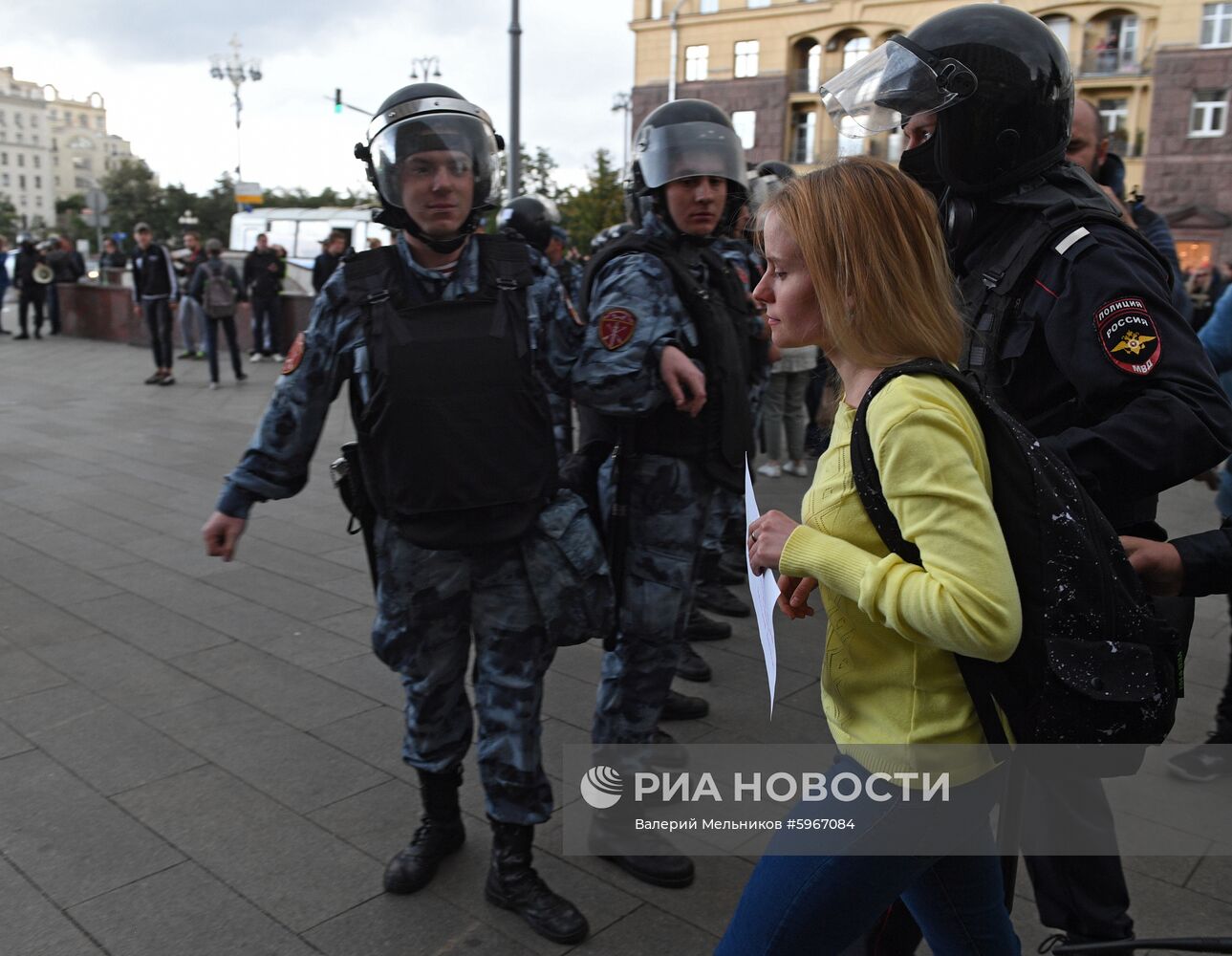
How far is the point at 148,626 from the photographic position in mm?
4496

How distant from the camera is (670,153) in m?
3.06

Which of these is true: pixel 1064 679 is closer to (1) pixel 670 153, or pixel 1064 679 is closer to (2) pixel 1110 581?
(2) pixel 1110 581

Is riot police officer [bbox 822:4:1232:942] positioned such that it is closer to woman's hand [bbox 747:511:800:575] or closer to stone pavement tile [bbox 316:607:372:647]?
woman's hand [bbox 747:511:800:575]

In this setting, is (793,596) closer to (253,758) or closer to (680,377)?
(680,377)

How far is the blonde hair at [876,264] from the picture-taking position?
4.93 feet

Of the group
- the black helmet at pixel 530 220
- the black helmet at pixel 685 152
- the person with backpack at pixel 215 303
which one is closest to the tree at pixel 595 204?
the person with backpack at pixel 215 303

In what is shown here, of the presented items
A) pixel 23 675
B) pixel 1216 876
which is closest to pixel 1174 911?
A: pixel 1216 876

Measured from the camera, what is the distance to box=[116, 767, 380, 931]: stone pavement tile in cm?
260

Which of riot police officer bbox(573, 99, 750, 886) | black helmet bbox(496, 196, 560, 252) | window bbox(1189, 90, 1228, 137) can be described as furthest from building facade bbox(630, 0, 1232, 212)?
riot police officer bbox(573, 99, 750, 886)

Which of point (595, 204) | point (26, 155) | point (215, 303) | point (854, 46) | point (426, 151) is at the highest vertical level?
point (26, 155)

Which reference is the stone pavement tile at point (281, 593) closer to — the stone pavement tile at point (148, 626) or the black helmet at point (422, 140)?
the stone pavement tile at point (148, 626)

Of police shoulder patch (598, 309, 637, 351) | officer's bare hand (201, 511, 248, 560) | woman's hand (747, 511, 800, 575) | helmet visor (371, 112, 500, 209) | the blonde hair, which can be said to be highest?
helmet visor (371, 112, 500, 209)

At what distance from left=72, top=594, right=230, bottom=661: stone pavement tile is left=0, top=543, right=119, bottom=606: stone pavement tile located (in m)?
0.13

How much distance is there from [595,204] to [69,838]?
1979 centimetres
